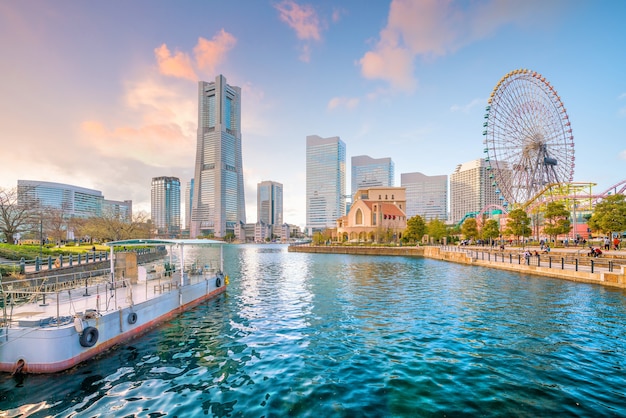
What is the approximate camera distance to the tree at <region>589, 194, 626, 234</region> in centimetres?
4919

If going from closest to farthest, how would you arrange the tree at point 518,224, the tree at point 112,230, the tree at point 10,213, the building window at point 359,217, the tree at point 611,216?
the tree at point 10,213
the tree at point 611,216
the tree at point 518,224
the tree at point 112,230
the building window at point 359,217

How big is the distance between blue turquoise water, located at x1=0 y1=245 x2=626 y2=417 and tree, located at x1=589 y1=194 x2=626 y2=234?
1506 inches

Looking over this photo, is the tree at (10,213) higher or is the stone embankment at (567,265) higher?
the tree at (10,213)

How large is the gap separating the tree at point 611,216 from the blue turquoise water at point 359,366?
1506 inches

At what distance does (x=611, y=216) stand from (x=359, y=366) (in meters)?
58.7

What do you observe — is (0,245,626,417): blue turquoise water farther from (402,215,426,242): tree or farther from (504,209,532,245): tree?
(402,215,426,242): tree

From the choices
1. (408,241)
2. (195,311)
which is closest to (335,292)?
(195,311)

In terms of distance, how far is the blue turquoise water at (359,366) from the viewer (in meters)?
9.07

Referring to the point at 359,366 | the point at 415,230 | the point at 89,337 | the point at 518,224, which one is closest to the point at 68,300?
the point at 89,337

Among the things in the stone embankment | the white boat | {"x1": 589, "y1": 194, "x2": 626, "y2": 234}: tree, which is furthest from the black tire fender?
{"x1": 589, "y1": 194, "x2": 626, "y2": 234}: tree

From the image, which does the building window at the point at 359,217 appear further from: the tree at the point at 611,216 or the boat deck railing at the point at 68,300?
the boat deck railing at the point at 68,300

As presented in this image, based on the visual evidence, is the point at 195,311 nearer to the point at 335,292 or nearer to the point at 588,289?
the point at 335,292

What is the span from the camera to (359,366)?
38.9 ft

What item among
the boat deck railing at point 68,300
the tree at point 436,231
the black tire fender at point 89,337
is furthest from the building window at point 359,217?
the black tire fender at point 89,337
